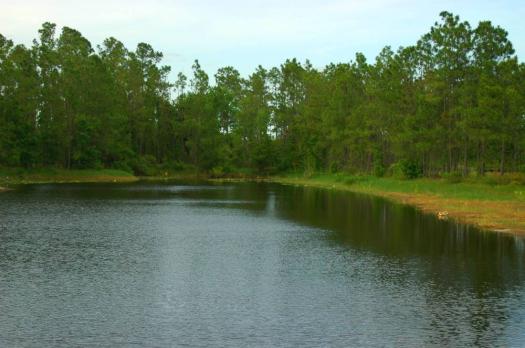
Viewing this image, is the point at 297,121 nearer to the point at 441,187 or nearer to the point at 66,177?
the point at 66,177

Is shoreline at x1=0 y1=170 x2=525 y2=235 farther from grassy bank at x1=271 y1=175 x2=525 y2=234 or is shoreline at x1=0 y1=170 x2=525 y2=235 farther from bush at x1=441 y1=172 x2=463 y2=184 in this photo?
bush at x1=441 y1=172 x2=463 y2=184

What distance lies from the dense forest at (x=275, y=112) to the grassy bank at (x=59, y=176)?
107 inches

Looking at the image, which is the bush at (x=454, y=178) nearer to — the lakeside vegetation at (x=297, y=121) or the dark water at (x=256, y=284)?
the lakeside vegetation at (x=297, y=121)

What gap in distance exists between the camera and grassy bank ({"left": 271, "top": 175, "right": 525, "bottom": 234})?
4756 cm

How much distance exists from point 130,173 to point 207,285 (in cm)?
11785

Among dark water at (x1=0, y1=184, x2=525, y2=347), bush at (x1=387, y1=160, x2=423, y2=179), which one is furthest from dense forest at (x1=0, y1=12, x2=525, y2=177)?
dark water at (x1=0, y1=184, x2=525, y2=347)

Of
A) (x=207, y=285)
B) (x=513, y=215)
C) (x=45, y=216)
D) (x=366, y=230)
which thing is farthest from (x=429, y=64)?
(x=207, y=285)

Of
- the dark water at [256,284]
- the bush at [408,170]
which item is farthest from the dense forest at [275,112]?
the dark water at [256,284]

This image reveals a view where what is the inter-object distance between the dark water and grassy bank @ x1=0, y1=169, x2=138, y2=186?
66125 millimetres

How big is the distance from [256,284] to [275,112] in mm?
135204

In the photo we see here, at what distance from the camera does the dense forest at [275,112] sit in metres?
80.1

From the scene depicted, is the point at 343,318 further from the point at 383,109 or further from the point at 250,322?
the point at 383,109

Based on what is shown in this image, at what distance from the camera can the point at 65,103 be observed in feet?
411

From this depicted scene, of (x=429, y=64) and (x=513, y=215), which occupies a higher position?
(x=429, y=64)
